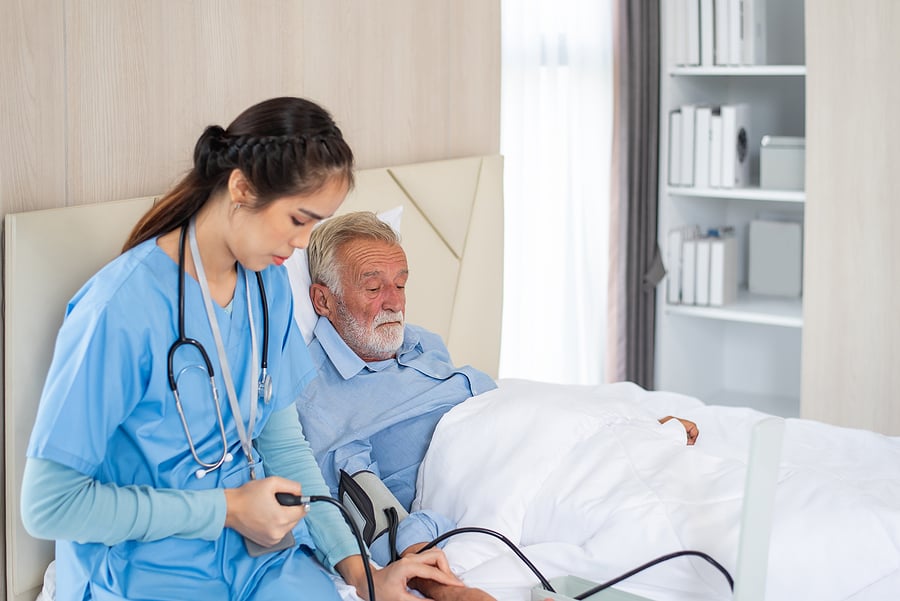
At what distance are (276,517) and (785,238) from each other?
8.97 feet

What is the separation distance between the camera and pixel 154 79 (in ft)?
5.74

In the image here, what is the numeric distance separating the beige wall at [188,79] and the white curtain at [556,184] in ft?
1.24

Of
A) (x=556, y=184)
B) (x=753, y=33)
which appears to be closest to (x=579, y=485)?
(x=556, y=184)

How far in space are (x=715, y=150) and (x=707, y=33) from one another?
0.39 meters

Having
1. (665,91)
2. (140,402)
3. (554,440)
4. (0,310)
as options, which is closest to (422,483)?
(554,440)

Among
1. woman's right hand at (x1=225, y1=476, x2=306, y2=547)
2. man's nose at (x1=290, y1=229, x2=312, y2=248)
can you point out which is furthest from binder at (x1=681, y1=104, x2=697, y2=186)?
woman's right hand at (x1=225, y1=476, x2=306, y2=547)

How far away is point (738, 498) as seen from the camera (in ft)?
4.76

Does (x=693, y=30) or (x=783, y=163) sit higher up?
(x=693, y=30)

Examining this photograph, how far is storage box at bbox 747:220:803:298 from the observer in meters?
3.51

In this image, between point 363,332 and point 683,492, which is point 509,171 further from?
point 683,492

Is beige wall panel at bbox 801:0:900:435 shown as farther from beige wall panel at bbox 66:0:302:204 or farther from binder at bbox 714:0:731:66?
beige wall panel at bbox 66:0:302:204

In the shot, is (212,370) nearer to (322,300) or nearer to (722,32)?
(322,300)

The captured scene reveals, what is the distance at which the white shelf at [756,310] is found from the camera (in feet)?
11.0

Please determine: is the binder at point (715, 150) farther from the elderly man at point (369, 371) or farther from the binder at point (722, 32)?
the elderly man at point (369, 371)
